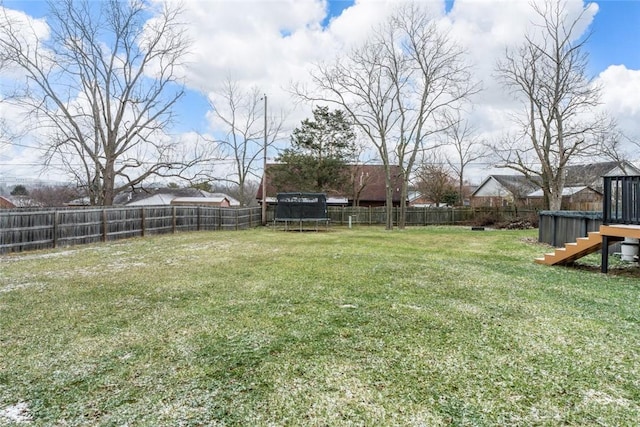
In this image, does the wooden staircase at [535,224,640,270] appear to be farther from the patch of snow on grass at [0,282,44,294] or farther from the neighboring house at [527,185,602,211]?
the neighboring house at [527,185,602,211]

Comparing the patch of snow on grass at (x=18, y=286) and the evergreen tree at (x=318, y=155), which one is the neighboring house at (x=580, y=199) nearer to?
the evergreen tree at (x=318, y=155)

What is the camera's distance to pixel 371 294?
4.82m

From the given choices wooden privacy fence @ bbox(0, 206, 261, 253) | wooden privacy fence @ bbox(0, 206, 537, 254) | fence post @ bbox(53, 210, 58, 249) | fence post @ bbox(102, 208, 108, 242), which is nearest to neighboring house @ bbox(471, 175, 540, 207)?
wooden privacy fence @ bbox(0, 206, 537, 254)

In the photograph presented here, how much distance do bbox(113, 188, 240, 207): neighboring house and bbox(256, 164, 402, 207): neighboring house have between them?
301 inches

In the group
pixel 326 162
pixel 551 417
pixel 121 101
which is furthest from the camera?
pixel 326 162

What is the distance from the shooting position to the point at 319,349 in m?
2.99

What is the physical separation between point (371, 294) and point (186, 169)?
1641 cm

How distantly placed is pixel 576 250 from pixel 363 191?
936 inches

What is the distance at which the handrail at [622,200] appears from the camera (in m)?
6.17

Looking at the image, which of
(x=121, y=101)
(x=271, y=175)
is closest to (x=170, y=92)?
(x=121, y=101)

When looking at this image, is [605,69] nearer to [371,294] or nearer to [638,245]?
[638,245]

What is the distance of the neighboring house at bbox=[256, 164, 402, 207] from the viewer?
28.8 m

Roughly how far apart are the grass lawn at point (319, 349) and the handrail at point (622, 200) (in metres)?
1.11

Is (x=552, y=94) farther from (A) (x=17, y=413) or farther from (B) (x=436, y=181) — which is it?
(A) (x=17, y=413)
